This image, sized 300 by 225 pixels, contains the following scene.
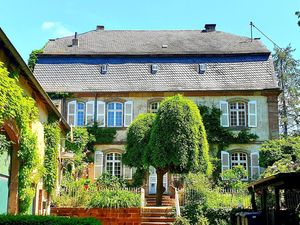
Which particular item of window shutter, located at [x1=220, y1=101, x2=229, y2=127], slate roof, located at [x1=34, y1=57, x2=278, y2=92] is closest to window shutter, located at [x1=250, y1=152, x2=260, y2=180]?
window shutter, located at [x1=220, y1=101, x2=229, y2=127]

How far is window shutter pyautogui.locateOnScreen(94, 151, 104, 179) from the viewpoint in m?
26.3

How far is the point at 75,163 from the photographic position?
24297 millimetres

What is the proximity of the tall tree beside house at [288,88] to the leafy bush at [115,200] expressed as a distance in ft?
86.4

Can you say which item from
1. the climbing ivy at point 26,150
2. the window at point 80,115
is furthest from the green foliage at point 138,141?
the climbing ivy at point 26,150

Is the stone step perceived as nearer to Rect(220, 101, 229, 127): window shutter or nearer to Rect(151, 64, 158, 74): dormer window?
Rect(220, 101, 229, 127): window shutter

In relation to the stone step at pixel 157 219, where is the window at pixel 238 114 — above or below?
above

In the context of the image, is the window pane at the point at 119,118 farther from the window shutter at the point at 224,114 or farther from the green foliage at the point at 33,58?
the green foliage at the point at 33,58

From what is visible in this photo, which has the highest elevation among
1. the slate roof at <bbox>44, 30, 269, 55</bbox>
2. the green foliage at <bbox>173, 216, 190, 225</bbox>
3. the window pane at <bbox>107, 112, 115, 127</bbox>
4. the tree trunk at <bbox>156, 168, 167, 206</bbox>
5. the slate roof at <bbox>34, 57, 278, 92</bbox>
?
the slate roof at <bbox>44, 30, 269, 55</bbox>

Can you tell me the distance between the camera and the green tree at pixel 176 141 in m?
19.6

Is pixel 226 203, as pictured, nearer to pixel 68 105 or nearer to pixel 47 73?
pixel 68 105

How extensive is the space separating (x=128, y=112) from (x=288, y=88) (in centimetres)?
2135

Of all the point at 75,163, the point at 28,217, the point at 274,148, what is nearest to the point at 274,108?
the point at 274,148

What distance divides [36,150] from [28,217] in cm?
510

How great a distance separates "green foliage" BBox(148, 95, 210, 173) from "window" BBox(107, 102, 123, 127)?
696cm
